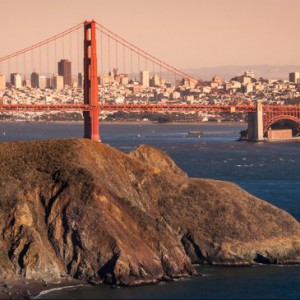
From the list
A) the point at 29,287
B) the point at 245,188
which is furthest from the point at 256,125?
the point at 29,287

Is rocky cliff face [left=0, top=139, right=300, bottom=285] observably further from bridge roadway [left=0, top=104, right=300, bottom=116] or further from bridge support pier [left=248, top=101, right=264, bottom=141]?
bridge support pier [left=248, top=101, right=264, bottom=141]

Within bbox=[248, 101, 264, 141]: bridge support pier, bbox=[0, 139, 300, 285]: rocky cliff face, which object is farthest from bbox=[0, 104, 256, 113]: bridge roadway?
bbox=[0, 139, 300, 285]: rocky cliff face

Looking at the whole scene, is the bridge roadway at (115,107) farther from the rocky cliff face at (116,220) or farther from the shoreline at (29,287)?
the shoreline at (29,287)

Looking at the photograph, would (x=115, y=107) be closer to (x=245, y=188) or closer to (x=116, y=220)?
(x=245, y=188)

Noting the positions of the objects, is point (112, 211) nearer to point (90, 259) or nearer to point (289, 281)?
point (90, 259)

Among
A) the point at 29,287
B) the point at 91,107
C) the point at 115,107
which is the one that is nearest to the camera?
the point at 29,287

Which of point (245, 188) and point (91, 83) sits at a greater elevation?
point (91, 83)

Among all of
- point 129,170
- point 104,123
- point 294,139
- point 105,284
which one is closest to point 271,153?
point 294,139
